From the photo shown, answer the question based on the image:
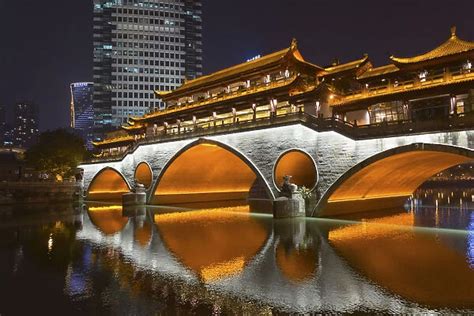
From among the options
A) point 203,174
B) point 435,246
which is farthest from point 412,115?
point 203,174

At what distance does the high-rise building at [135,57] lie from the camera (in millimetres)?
105500

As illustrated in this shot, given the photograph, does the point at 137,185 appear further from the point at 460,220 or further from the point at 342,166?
the point at 460,220

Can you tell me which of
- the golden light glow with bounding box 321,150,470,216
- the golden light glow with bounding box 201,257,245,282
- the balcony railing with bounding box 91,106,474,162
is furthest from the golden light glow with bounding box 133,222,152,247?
the golden light glow with bounding box 321,150,470,216

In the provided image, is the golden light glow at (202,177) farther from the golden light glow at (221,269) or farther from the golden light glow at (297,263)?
the golden light glow at (221,269)

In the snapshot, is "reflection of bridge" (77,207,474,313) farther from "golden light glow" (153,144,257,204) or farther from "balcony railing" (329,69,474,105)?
"golden light glow" (153,144,257,204)

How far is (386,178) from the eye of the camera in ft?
97.0

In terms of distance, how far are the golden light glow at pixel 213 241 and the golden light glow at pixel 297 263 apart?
1318 mm

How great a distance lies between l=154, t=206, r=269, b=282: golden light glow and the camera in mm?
14711

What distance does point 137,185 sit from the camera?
4512 cm

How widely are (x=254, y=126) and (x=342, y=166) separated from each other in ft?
30.1

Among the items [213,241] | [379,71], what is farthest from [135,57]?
[213,241]

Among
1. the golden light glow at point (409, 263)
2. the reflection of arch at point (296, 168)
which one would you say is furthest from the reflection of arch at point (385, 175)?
the golden light glow at point (409, 263)

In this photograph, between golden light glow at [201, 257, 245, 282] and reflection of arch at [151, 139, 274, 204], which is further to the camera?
reflection of arch at [151, 139, 274, 204]

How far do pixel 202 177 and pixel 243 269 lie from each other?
109 ft
